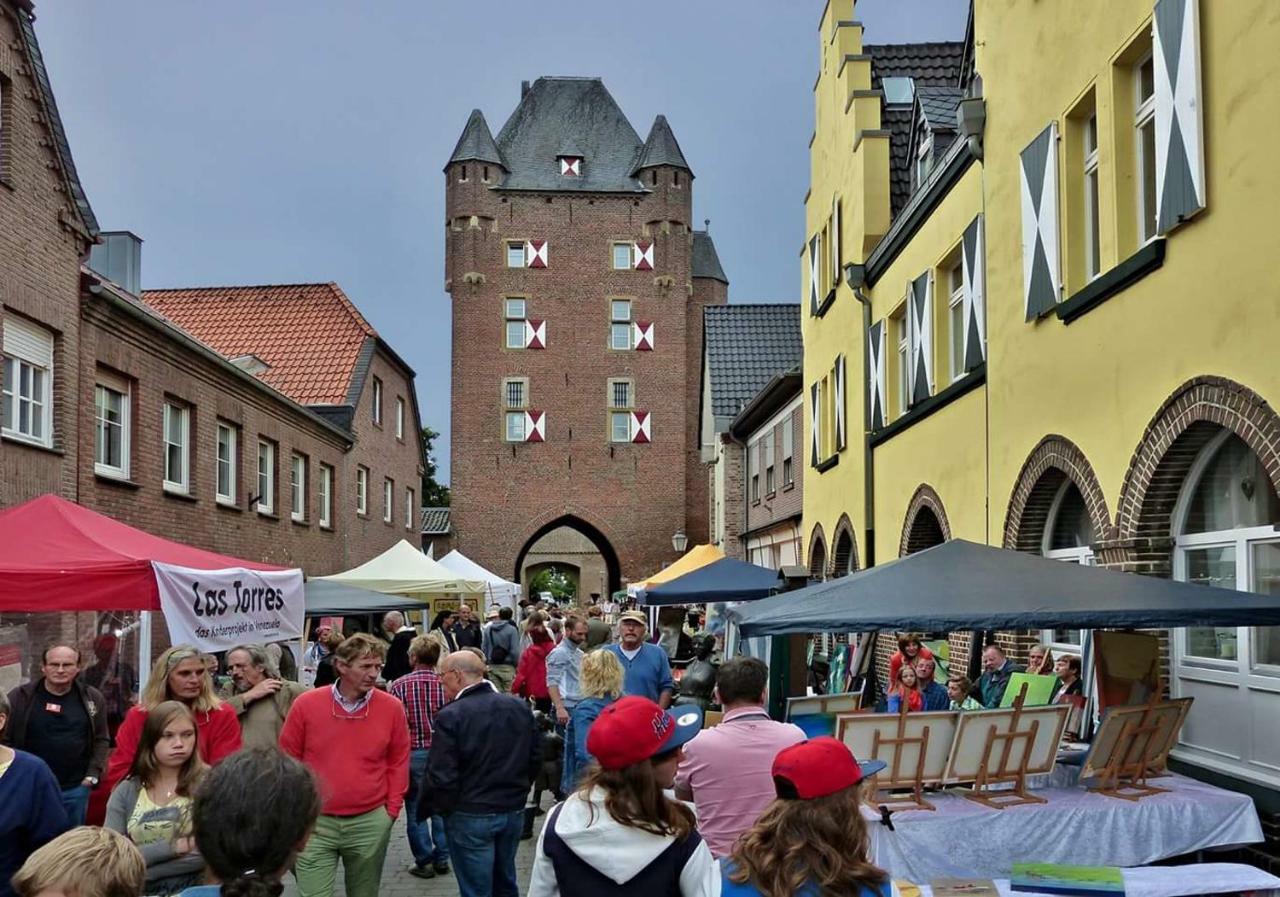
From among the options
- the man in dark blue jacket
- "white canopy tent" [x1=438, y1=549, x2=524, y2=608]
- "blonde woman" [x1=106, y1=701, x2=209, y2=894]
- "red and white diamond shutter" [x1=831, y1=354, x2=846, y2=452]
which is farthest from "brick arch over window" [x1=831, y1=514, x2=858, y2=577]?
"blonde woman" [x1=106, y1=701, x2=209, y2=894]

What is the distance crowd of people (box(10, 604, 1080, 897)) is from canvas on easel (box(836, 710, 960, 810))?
0.82 meters

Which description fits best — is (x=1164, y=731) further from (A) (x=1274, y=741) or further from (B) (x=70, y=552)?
(B) (x=70, y=552)

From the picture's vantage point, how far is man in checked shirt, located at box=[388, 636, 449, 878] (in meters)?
8.18

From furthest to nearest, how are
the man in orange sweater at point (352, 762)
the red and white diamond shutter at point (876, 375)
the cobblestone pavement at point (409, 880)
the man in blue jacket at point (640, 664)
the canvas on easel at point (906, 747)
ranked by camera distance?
the red and white diamond shutter at point (876, 375) < the man in blue jacket at point (640, 664) < the cobblestone pavement at point (409, 880) < the canvas on easel at point (906, 747) < the man in orange sweater at point (352, 762)

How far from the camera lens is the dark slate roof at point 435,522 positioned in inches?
2164

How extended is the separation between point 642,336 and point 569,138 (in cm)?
832

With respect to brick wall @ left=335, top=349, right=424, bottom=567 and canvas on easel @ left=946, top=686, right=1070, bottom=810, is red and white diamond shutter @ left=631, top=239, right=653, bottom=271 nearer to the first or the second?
brick wall @ left=335, top=349, right=424, bottom=567

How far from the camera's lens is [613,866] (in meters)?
3.23

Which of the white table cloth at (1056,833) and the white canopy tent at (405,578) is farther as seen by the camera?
the white canopy tent at (405,578)

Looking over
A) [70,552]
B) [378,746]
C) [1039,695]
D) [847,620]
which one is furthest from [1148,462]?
[70,552]

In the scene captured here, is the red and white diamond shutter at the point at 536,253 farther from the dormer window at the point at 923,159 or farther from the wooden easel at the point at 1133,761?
the wooden easel at the point at 1133,761

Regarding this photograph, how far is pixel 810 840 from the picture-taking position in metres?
3.14

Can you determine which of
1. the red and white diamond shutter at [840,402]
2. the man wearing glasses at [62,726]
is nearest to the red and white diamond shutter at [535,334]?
the red and white diamond shutter at [840,402]

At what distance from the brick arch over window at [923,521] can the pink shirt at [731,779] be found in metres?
9.46
